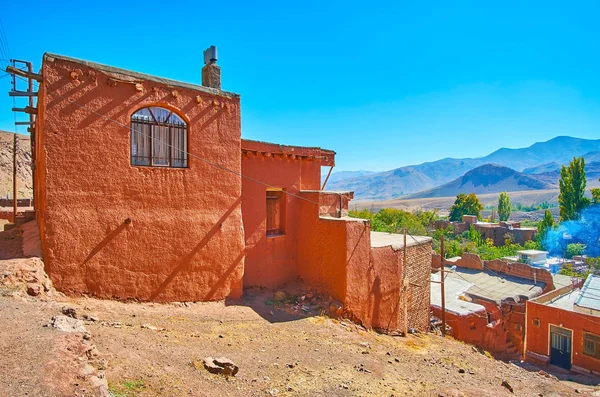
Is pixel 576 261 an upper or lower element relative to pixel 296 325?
lower

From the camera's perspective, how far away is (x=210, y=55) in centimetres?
1052

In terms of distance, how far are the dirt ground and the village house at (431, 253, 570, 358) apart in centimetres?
472

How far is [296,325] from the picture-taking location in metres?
9.73

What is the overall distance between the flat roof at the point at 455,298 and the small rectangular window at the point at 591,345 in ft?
14.3

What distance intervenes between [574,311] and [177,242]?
18.3 meters

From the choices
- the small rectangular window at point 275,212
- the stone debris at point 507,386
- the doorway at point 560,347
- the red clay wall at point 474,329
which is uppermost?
the small rectangular window at point 275,212

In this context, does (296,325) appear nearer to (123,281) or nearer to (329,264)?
(329,264)

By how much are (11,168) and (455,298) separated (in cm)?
5135

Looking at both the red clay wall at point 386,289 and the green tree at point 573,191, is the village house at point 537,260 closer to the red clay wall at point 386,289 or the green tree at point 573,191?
the green tree at point 573,191

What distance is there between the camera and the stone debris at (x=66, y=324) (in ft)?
18.4

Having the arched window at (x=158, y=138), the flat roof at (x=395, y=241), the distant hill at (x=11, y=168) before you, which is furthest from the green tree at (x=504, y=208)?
the arched window at (x=158, y=138)

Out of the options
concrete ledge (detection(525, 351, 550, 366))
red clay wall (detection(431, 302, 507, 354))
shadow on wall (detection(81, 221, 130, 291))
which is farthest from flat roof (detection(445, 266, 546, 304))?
shadow on wall (detection(81, 221, 130, 291))

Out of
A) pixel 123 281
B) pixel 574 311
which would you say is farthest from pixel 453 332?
pixel 123 281

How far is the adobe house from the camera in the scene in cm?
793
